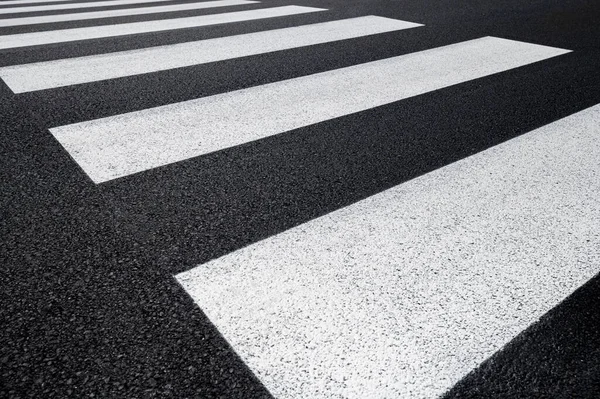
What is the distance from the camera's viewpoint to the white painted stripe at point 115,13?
20.2 ft

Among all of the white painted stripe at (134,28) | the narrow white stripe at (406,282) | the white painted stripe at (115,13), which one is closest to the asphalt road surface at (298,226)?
the narrow white stripe at (406,282)

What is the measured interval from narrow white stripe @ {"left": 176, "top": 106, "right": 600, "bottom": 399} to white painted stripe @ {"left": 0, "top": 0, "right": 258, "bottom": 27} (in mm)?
5253

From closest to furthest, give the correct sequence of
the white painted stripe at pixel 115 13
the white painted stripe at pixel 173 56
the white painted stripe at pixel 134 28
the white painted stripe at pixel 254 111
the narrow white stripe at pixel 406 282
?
1. the narrow white stripe at pixel 406 282
2. the white painted stripe at pixel 254 111
3. the white painted stripe at pixel 173 56
4. the white painted stripe at pixel 134 28
5. the white painted stripe at pixel 115 13

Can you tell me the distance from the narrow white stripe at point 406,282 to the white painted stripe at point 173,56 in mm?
2584

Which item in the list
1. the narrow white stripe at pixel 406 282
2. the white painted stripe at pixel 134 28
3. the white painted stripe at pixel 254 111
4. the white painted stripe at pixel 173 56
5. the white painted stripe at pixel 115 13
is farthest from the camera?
the white painted stripe at pixel 115 13

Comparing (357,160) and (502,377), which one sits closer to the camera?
(502,377)

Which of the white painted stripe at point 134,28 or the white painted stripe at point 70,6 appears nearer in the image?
the white painted stripe at point 134,28

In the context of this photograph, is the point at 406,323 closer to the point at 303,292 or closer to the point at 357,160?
the point at 303,292

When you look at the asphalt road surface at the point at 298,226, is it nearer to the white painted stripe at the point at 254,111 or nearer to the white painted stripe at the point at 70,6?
the white painted stripe at the point at 254,111

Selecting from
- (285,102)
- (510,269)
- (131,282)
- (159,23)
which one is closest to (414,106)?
(285,102)

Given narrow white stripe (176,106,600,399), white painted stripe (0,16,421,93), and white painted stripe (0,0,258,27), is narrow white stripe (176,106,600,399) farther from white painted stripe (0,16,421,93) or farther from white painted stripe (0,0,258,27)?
white painted stripe (0,0,258,27)

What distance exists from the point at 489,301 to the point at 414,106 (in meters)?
2.00

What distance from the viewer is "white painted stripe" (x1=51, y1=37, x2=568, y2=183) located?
2.80 metres

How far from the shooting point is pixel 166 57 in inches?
179
